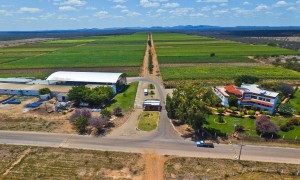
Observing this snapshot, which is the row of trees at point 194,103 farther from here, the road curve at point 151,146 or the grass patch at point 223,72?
the grass patch at point 223,72

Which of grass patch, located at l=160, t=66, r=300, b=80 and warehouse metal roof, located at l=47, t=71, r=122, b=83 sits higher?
warehouse metal roof, located at l=47, t=71, r=122, b=83

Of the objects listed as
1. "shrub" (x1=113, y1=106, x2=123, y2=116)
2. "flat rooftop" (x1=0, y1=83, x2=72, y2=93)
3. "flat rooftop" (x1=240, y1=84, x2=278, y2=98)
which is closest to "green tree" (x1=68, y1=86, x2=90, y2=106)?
"flat rooftop" (x1=0, y1=83, x2=72, y2=93)

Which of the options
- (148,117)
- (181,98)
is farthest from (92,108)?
(181,98)

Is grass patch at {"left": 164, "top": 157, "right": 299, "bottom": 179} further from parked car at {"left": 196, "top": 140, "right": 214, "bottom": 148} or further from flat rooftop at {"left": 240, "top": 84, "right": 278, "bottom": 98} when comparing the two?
flat rooftop at {"left": 240, "top": 84, "right": 278, "bottom": 98}

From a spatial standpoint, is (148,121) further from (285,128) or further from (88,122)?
(285,128)

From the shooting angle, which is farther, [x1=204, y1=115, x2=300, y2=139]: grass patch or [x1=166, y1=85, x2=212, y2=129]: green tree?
[x1=204, y1=115, x2=300, y2=139]: grass patch

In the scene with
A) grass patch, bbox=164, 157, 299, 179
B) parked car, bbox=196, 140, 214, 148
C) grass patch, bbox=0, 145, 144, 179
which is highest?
parked car, bbox=196, 140, 214, 148

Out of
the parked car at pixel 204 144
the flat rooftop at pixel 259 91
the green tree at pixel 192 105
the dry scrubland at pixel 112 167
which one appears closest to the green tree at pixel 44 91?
the dry scrubland at pixel 112 167
